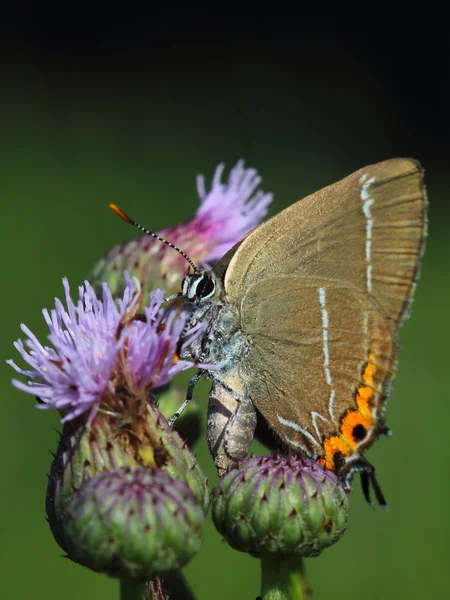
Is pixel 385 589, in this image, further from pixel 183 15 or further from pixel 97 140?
pixel 183 15

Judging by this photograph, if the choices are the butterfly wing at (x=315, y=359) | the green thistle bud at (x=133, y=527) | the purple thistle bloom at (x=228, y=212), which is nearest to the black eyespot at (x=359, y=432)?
the butterfly wing at (x=315, y=359)

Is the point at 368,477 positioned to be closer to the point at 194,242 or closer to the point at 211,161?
the point at 194,242

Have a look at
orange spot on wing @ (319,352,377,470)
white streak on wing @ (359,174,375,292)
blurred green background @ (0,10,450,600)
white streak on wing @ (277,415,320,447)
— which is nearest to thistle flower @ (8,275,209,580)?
white streak on wing @ (277,415,320,447)

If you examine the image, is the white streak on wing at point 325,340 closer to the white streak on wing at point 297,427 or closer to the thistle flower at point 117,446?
the white streak on wing at point 297,427

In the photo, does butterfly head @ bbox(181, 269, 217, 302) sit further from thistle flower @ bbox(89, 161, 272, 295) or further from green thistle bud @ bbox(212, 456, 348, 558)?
green thistle bud @ bbox(212, 456, 348, 558)

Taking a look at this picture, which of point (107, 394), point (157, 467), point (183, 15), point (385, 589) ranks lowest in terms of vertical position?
point (385, 589)

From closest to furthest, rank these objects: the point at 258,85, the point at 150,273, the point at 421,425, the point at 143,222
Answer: the point at 150,273 → the point at 421,425 → the point at 143,222 → the point at 258,85

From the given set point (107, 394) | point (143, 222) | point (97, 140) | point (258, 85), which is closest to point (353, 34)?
point (258, 85)

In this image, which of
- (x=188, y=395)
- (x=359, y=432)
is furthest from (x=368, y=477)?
→ (x=188, y=395)
